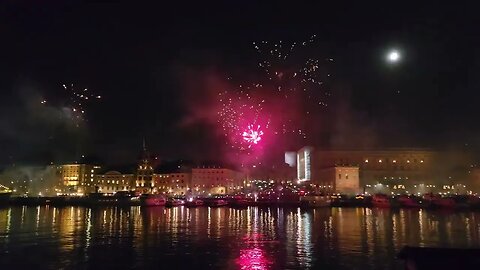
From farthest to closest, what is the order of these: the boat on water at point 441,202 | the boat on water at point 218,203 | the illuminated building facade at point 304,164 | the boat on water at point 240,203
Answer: the illuminated building facade at point 304,164, the boat on water at point 218,203, the boat on water at point 240,203, the boat on water at point 441,202

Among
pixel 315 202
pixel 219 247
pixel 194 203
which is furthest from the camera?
pixel 194 203

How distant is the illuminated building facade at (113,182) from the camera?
119 m

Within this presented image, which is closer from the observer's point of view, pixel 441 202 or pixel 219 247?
pixel 219 247

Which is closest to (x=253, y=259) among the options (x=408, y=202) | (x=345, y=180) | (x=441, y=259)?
(x=441, y=259)

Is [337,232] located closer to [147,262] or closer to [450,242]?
[450,242]

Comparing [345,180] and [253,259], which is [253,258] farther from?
[345,180]

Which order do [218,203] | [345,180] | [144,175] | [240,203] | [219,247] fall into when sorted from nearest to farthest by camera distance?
[219,247], [240,203], [218,203], [345,180], [144,175]

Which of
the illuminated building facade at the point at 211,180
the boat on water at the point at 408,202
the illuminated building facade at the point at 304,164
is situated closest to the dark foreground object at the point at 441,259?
the boat on water at the point at 408,202

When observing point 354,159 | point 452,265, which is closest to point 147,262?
point 452,265

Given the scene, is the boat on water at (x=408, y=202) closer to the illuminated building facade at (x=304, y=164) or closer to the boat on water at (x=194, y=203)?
the boat on water at (x=194, y=203)

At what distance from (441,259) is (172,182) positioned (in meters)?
112

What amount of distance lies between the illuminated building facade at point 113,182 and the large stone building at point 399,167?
4861 centimetres

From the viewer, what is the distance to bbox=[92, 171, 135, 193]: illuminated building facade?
11918 centimetres

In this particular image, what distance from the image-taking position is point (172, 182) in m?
119
